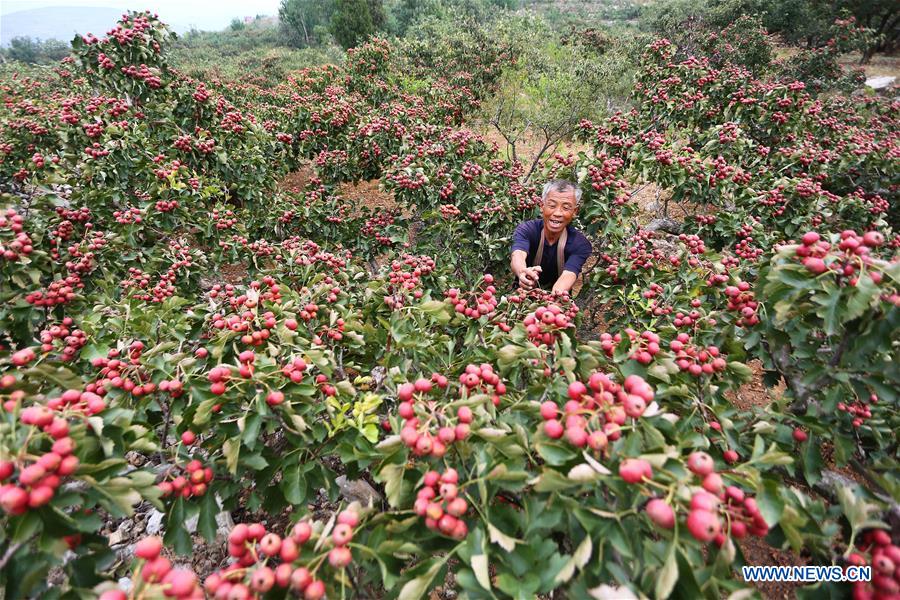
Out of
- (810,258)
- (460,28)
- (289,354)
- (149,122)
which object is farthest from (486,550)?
(460,28)

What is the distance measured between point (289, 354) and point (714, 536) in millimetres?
2322

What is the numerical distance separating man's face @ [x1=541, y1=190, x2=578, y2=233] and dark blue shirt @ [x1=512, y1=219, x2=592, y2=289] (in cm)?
24

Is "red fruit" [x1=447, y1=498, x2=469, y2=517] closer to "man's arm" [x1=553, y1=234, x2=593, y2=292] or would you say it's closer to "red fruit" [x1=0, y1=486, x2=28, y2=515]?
"red fruit" [x1=0, y1=486, x2=28, y2=515]

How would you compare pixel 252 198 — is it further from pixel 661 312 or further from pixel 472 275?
pixel 661 312

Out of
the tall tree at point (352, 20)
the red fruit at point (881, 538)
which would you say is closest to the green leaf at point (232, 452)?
the red fruit at point (881, 538)

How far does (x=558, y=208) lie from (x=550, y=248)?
1.76 feet

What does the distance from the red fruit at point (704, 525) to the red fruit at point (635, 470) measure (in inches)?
6.8

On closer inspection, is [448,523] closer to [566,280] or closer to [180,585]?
[180,585]

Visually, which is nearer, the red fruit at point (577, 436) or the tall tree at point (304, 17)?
the red fruit at point (577, 436)

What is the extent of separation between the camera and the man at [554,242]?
14.4 ft

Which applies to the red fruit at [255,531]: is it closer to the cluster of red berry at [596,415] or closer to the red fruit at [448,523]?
the red fruit at [448,523]

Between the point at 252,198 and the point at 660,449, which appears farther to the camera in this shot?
the point at 252,198

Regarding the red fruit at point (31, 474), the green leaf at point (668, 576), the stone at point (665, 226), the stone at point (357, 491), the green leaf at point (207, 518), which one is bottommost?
the stone at point (357, 491)

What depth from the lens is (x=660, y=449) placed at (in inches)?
60.6
